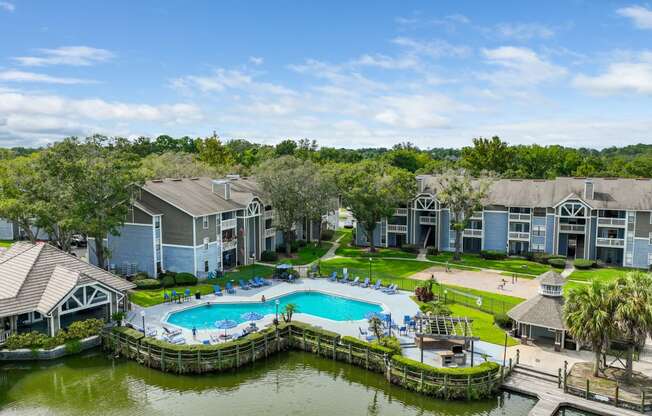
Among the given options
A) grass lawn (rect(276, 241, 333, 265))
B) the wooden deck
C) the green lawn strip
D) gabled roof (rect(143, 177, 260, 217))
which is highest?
gabled roof (rect(143, 177, 260, 217))

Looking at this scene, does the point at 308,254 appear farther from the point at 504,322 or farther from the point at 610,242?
the point at 610,242

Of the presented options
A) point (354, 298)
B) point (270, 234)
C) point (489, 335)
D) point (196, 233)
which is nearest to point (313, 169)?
point (270, 234)

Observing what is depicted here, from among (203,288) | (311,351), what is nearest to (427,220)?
(203,288)

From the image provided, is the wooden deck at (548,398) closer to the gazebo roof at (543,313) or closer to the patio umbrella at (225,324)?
the gazebo roof at (543,313)

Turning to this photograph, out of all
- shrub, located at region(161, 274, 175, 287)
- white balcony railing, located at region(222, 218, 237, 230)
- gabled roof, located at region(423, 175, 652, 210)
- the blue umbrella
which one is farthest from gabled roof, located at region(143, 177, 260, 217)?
gabled roof, located at region(423, 175, 652, 210)

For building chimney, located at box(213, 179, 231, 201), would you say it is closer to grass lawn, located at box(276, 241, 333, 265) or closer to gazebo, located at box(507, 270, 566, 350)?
grass lawn, located at box(276, 241, 333, 265)

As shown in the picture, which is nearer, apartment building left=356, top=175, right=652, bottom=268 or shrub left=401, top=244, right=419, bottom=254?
apartment building left=356, top=175, right=652, bottom=268

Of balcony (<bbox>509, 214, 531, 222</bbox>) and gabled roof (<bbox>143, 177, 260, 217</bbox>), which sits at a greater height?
gabled roof (<bbox>143, 177, 260, 217</bbox>)
